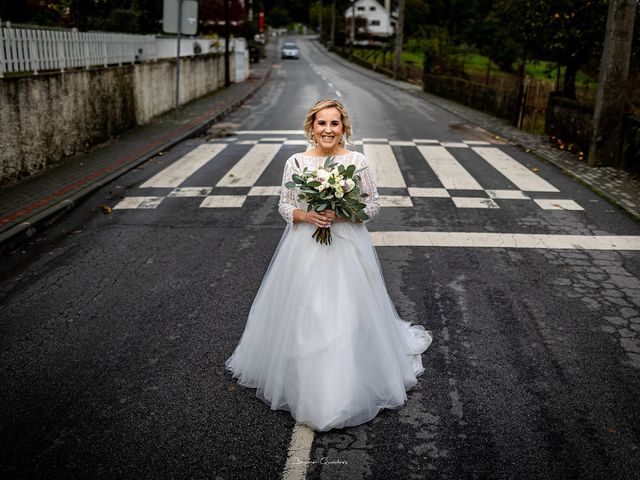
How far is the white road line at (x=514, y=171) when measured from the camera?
10.4 meters

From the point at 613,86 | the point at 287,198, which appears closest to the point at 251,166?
the point at 613,86

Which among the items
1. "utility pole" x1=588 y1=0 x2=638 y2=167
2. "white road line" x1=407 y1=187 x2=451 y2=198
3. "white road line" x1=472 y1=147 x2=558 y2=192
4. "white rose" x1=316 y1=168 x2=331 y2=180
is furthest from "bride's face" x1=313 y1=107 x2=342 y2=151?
"utility pole" x1=588 y1=0 x2=638 y2=167

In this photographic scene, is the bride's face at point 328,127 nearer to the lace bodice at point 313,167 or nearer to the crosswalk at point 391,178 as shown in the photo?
the lace bodice at point 313,167

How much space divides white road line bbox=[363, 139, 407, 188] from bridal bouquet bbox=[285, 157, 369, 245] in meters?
6.51

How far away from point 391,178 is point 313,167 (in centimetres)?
707

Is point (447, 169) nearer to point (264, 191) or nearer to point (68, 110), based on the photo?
point (264, 191)

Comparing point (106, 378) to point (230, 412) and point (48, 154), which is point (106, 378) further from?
point (48, 154)

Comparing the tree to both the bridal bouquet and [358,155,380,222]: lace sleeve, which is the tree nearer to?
[358,155,380,222]: lace sleeve

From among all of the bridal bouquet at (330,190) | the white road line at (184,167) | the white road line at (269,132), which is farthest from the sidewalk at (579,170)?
the white road line at (184,167)

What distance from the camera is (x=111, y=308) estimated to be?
17.8ft

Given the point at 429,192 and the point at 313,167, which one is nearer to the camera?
the point at 313,167

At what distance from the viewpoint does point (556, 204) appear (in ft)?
30.2

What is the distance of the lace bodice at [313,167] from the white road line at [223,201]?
4.93 meters

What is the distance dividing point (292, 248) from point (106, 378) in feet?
5.50
